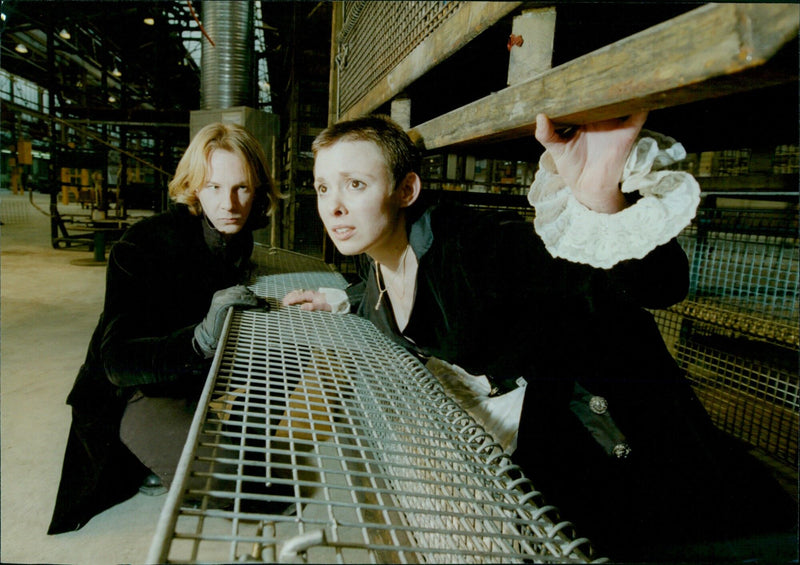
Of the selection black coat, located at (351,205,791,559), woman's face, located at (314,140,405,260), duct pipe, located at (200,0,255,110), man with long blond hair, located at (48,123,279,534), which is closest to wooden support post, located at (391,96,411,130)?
woman's face, located at (314,140,405,260)

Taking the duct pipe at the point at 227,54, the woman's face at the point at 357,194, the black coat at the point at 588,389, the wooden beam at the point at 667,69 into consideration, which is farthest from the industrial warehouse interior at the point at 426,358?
the duct pipe at the point at 227,54

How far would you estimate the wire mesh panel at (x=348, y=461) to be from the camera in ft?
2.24

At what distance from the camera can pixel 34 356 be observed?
154 inches

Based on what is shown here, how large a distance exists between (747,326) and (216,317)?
338 centimetres

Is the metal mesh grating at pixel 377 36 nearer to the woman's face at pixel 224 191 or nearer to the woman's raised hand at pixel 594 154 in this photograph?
the woman's raised hand at pixel 594 154

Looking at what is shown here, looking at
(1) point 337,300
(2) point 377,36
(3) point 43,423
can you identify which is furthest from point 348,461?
(3) point 43,423

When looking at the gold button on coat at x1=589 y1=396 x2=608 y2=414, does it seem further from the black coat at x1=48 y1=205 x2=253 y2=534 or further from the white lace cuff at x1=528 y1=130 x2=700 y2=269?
the black coat at x1=48 y1=205 x2=253 y2=534

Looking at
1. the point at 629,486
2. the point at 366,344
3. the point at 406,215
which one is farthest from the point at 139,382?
the point at 629,486

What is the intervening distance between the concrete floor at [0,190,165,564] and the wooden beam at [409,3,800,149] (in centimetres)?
209

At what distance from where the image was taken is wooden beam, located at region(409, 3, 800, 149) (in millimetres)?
580

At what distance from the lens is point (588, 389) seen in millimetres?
1517

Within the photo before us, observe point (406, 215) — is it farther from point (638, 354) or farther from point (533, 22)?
point (638, 354)

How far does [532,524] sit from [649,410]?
0.92 meters

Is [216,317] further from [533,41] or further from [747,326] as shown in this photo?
[747,326]
